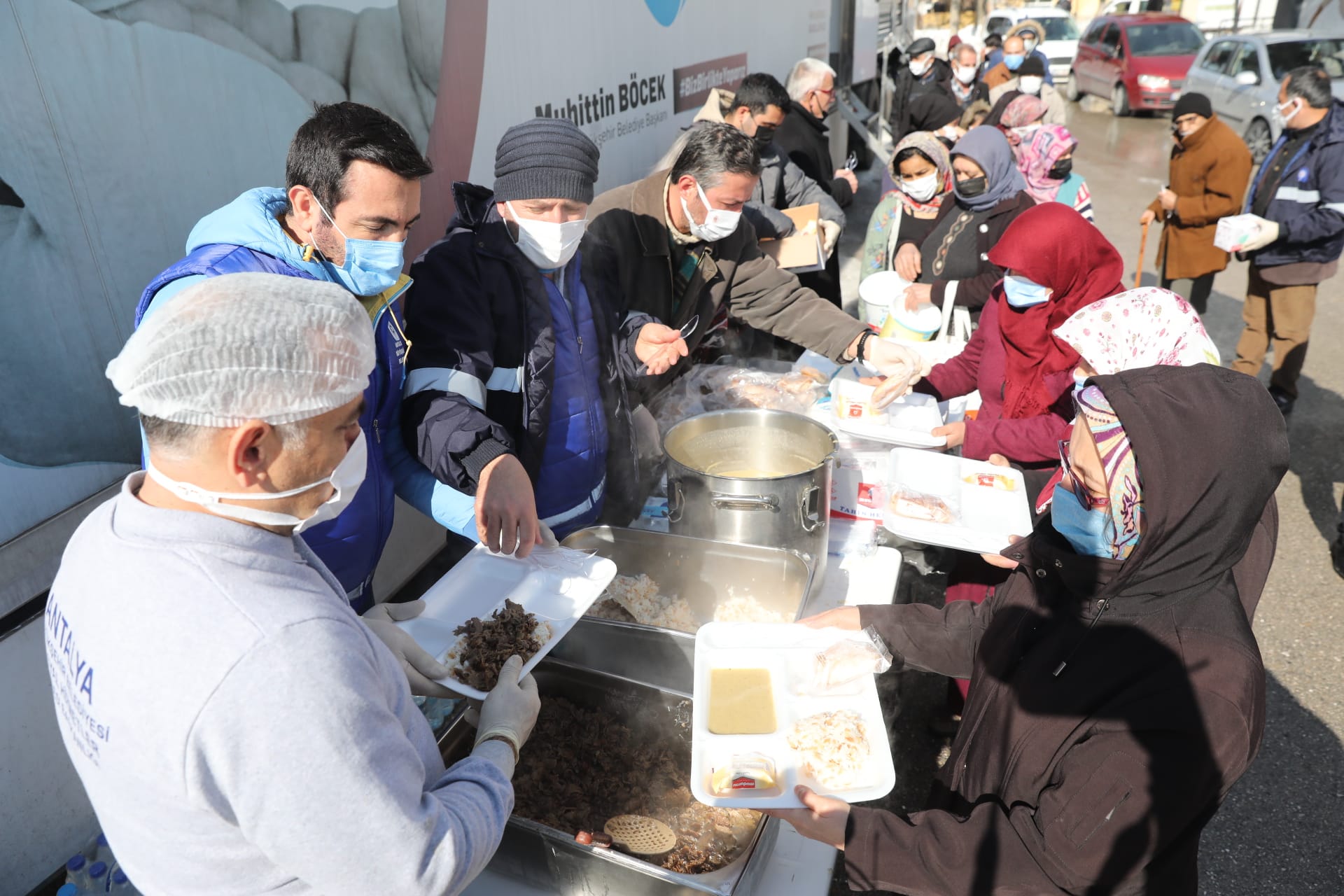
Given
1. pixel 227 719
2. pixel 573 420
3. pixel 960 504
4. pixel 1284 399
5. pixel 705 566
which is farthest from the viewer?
pixel 1284 399

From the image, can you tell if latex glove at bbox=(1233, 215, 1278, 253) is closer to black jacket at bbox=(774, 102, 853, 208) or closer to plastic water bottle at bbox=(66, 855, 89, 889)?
black jacket at bbox=(774, 102, 853, 208)

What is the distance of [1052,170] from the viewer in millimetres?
5480

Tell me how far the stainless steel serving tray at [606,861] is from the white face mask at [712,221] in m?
2.02

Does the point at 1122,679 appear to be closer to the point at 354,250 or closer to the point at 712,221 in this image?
the point at 354,250

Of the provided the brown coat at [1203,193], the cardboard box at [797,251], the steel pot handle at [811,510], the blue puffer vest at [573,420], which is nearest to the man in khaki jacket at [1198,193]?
the brown coat at [1203,193]

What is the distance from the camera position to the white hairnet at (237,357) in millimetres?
925

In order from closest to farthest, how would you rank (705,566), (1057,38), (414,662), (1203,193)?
(414,662) < (705,566) < (1203,193) < (1057,38)

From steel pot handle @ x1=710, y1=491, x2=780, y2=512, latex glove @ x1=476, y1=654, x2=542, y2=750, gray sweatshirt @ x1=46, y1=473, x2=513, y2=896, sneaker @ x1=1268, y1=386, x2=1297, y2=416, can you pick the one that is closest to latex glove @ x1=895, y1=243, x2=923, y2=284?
sneaker @ x1=1268, y1=386, x2=1297, y2=416

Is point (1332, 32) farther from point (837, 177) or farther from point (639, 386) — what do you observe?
point (639, 386)

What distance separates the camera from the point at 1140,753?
53.7 inches

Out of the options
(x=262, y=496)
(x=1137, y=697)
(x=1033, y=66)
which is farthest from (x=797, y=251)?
(x=1033, y=66)

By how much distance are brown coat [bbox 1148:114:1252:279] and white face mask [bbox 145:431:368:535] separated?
22.7ft

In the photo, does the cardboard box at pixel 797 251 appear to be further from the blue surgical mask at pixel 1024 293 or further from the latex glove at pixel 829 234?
the blue surgical mask at pixel 1024 293

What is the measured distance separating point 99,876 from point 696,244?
9.59ft
